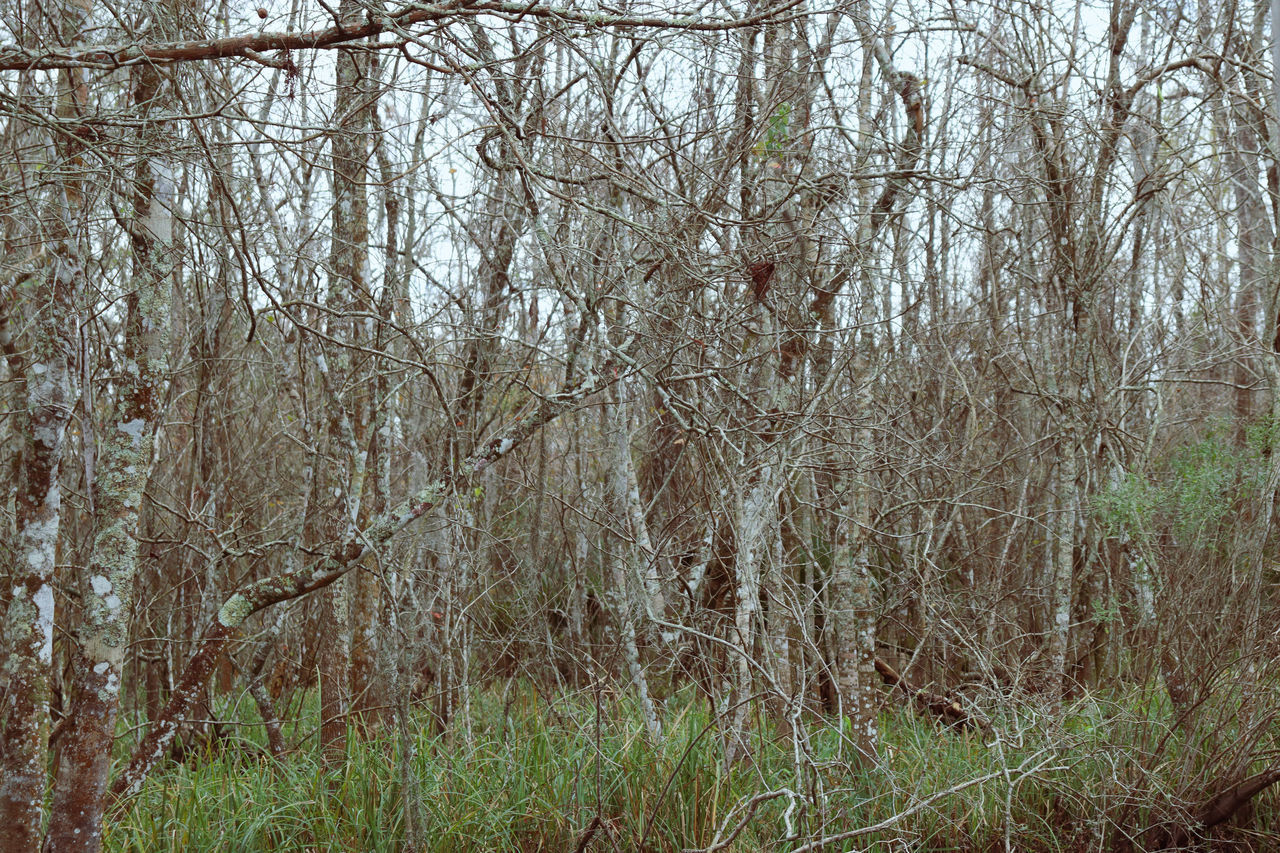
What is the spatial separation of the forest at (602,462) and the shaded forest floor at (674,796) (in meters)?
0.03

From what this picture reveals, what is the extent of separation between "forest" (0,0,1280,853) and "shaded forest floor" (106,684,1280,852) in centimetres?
3

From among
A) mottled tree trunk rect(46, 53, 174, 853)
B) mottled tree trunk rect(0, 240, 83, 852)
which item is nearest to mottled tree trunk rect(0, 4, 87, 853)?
mottled tree trunk rect(0, 240, 83, 852)

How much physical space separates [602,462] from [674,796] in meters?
4.82

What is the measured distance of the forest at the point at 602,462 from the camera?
420cm

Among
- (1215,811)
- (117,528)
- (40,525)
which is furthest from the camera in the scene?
(1215,811)

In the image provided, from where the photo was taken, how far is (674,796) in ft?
15.8

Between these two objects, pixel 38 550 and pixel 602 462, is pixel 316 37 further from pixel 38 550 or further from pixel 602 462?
pixel 602 462

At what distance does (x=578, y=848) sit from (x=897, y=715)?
332cm

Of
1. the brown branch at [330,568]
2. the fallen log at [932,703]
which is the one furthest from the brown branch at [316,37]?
the fallen log at [932,703]

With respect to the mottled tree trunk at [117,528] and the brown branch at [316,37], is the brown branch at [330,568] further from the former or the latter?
the brown branch at [316,37]

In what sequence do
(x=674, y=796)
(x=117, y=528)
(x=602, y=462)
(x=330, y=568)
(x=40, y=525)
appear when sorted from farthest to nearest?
1. (x=602, y=462)
2. (x=674, y=796)
3. (x=330, y=568)
4. (x=117, y=528)
5. (x=40, y=525)

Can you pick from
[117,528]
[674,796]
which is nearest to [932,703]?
[674,796]

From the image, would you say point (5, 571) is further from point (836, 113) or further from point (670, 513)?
point (836, 113)

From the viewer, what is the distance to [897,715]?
673cm
